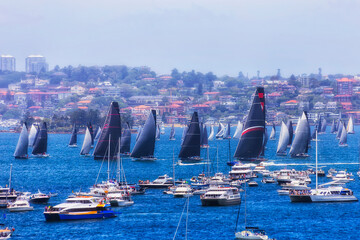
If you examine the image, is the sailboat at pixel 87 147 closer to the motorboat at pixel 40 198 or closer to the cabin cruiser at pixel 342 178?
the cabin cruiser at pixel 342 178

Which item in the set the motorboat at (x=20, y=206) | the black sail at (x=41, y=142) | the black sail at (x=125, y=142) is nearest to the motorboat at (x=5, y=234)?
the motorboat at (x=20, y=206)

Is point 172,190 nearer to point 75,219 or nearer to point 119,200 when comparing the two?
point 119,200

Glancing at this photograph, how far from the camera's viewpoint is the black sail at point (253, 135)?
81375 mm

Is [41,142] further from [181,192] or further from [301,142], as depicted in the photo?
[181,192]

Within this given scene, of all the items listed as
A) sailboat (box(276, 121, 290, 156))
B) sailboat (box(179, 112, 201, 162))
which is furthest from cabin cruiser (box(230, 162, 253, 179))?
sailboat (box(276, 121, 290, 156))

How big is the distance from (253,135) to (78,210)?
31839 mm

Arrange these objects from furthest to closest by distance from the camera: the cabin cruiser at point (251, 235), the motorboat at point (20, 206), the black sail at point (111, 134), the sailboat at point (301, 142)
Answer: the sailboat at point (301, 142)
the black sail at point (111, 134)
the motorboat at point (20, 206)
the cabin cruiser at point (251, 235)

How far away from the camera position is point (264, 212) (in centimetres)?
5562

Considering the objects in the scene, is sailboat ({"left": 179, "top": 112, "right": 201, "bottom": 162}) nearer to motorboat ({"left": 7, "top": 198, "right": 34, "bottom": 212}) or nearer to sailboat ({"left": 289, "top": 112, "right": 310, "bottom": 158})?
sailboat ({"left": 289, "top": 112, "right": 310, "bottom": 158})

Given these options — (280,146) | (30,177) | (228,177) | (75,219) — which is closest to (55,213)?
(75,219)

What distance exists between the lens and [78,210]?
52.8 m

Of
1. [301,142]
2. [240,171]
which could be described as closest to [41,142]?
[301,142]

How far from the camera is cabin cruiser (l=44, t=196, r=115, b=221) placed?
52500 mm

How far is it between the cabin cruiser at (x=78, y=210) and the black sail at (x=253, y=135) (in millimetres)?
29591
